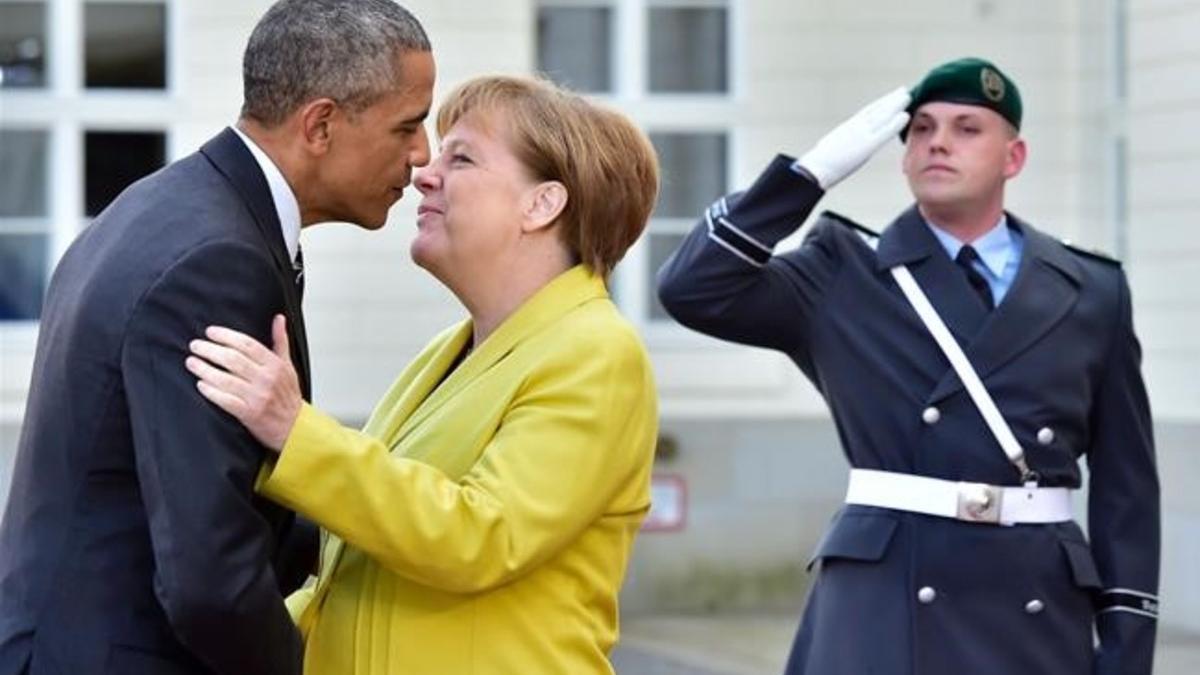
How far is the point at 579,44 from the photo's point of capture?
1245 centimetres

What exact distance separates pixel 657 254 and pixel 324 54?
896cm

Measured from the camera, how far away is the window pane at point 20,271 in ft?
39.8

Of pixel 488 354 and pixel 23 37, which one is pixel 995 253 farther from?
pixel 23 37

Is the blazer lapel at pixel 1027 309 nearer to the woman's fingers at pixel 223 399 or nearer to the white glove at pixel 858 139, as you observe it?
the white glove at pixel 858 139

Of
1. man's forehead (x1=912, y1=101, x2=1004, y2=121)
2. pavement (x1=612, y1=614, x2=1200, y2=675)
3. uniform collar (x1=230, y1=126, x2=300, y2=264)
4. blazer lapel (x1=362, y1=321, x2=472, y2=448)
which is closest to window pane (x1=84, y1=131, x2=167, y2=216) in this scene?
pavement (x1=612, y1=614, x2=1200, y2=675)

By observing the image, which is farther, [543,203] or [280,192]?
[543,203]

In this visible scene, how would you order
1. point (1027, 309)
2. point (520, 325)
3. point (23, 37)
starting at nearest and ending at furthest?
point (520, 325) → point (1027, 309) → point (23, 37)

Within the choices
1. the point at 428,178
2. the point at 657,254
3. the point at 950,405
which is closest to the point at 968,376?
the point at 950,405

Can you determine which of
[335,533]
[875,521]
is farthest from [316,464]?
[875,521]

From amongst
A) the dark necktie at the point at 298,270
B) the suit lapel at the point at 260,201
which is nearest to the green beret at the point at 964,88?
the dark necktie at the point at 298,270

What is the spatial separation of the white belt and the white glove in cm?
54

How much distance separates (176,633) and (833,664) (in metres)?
1.95

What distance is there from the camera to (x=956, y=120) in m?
5.35

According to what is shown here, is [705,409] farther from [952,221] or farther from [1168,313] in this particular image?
[952,221]
